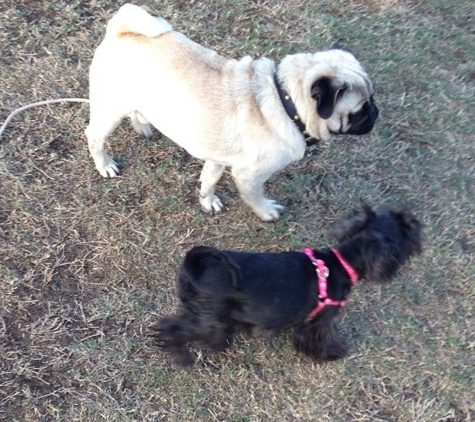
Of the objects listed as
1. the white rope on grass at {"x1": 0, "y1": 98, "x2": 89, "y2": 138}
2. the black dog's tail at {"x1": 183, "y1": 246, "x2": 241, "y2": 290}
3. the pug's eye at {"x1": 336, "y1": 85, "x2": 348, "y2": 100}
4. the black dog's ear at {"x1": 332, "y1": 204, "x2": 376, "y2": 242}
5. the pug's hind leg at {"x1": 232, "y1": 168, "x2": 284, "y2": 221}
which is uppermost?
the pug's eye at {"x1": 336, "y1": 85, "x2": 348, "y2": 100}

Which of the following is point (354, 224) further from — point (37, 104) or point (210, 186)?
point (37, 104)

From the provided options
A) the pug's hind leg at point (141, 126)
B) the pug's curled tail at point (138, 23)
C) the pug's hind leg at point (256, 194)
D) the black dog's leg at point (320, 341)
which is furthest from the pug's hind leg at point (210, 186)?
the black dog's leg at point (320, 341)

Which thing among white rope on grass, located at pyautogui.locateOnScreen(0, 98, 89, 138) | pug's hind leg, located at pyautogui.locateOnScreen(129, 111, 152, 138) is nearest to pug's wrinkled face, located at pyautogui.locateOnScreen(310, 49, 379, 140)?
pug's hind leg, located at pyautogui.locateOnScreen(129, 111, 152, 138)

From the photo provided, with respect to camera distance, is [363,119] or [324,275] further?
[363,119]

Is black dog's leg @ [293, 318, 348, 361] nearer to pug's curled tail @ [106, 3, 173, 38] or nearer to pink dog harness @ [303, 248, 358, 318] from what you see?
pink dog harness @ [303, 248, 358, 318]

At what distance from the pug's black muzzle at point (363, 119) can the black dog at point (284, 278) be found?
2.14ft

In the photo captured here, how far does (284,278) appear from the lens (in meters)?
3.04

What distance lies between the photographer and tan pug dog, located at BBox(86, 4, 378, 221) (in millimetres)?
3422

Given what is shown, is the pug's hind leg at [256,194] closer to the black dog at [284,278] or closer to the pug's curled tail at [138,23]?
the black dog at [284,278]

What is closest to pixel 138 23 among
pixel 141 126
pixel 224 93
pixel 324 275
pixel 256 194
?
pixel 224 93

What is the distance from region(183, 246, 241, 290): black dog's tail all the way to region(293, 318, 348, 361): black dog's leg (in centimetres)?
73

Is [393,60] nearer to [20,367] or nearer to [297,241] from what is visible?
[297,241]

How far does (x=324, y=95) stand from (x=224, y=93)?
2.11ft

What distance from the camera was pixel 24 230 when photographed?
157 inches
